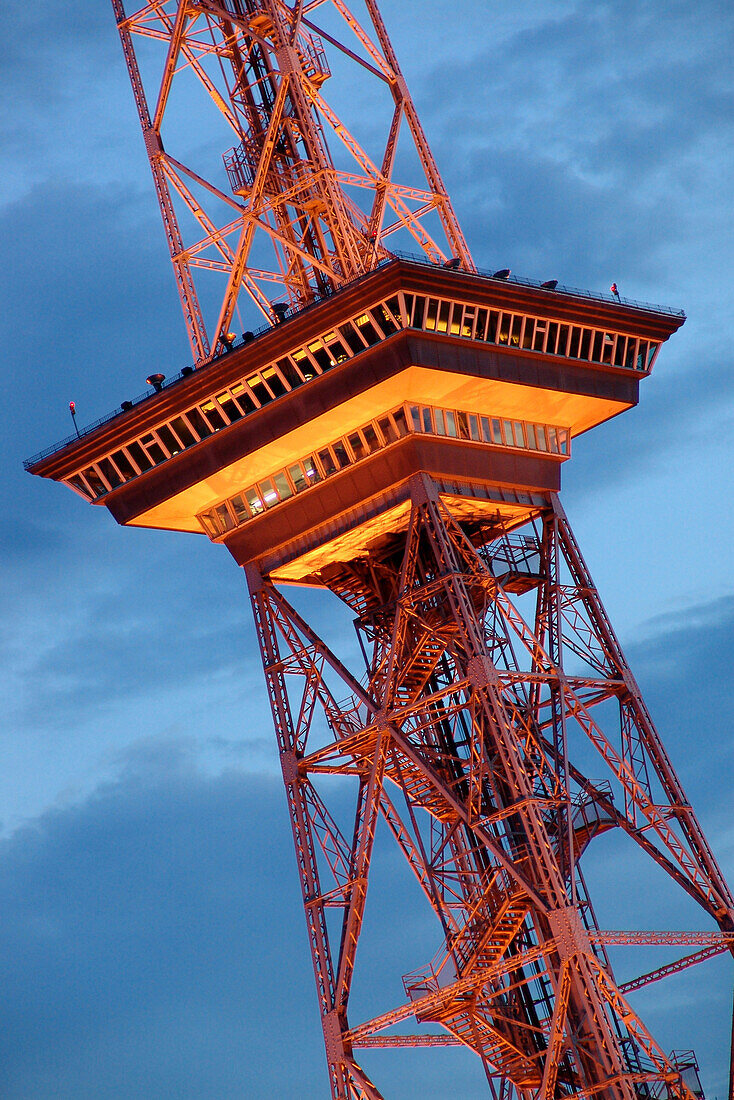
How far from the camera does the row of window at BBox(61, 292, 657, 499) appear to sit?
241 feet

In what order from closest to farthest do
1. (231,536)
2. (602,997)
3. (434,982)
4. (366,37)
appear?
(602,997) < (434,982) < (231,536) < (366,37)

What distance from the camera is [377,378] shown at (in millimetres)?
73312

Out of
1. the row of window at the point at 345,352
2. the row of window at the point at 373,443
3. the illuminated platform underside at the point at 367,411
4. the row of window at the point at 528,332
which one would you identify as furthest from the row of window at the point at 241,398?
the row of window at the point at 373,443

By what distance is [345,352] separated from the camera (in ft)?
242

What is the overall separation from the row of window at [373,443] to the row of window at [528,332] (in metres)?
3.12

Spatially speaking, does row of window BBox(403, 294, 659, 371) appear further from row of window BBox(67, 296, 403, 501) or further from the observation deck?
row of window BBox(67, 296, 403, 501)

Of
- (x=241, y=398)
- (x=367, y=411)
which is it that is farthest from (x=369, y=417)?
(x=241, y=398)

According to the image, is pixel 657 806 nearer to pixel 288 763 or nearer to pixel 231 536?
pixel 288 763

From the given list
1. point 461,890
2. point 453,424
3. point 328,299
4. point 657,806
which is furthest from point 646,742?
point 328,299

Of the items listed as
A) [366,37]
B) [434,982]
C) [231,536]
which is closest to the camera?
[434,982]

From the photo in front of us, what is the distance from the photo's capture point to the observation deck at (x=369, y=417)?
73.6 meters

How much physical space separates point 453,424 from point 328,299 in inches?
267

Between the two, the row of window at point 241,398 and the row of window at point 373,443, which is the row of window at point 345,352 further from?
the row of window at point 373,443

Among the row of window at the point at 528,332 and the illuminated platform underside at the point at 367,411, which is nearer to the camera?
the row of window at the point at 528,332
